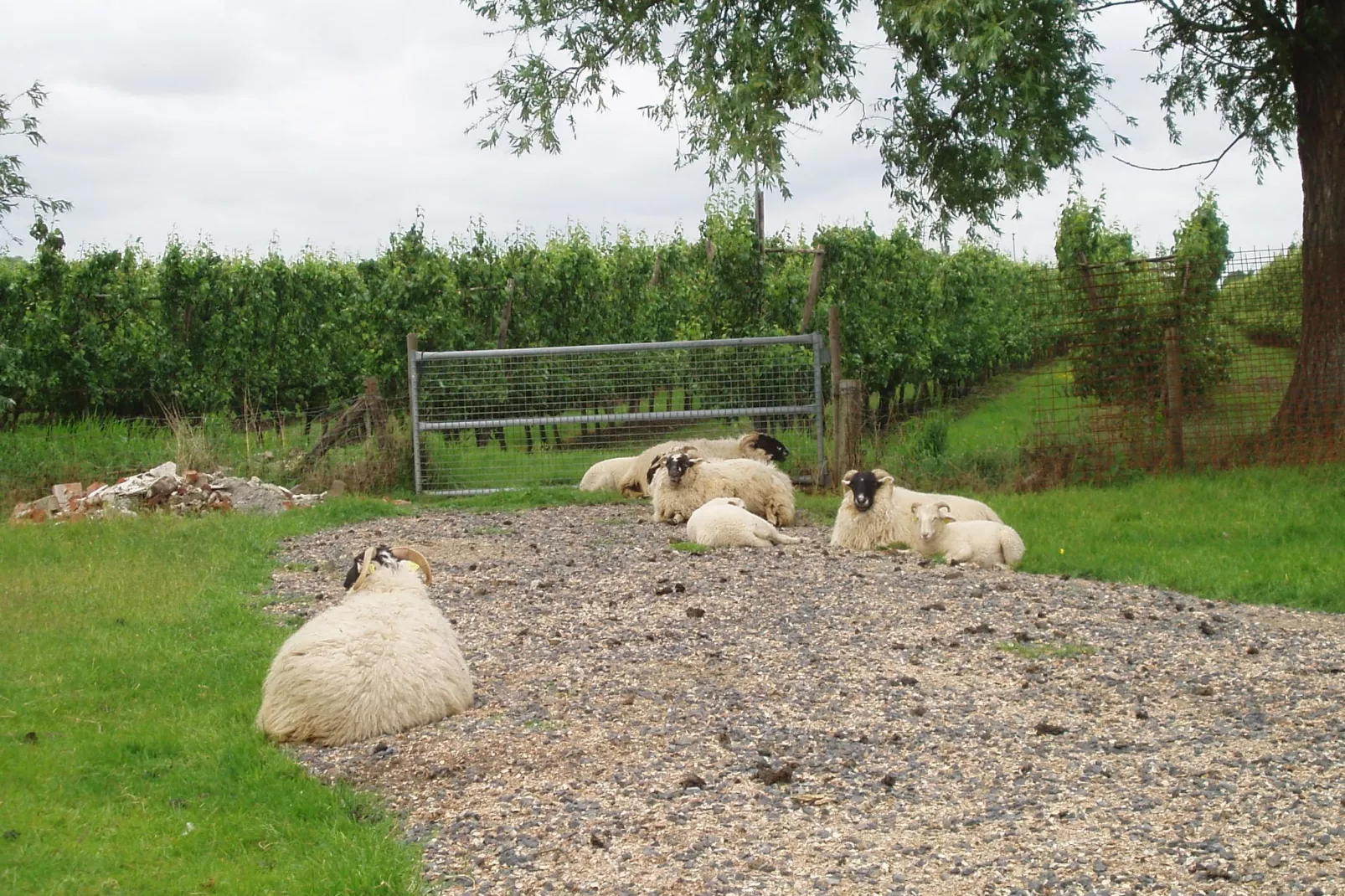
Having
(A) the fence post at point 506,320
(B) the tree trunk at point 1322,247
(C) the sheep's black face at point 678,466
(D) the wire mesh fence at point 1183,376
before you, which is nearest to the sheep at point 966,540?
(C) the sheep's black face at point 678,466

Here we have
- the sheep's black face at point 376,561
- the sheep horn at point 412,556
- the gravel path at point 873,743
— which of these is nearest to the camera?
the gravel path at point 873,743

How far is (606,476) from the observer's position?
54.5 ft

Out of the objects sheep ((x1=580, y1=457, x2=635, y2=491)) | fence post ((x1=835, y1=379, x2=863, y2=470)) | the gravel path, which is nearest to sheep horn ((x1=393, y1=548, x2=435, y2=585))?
the gravel path

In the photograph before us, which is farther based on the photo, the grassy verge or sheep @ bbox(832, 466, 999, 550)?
sheep @ bbox(832, 466, 999, 550)

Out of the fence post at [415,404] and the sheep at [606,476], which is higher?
the fence post at [415,404]

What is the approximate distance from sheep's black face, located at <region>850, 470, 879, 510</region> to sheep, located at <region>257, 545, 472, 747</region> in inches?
213

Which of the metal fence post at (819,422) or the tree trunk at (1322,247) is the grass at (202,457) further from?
the tree trunk at (1322,247)

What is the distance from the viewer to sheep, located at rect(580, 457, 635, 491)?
1656 cm

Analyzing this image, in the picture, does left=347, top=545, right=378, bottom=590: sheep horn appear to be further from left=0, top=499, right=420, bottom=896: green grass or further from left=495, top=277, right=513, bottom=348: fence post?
left=495, top=277, right=513, bottom=348: fence post

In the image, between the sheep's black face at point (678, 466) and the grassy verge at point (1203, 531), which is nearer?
the grassy verge at point (1203, 531)

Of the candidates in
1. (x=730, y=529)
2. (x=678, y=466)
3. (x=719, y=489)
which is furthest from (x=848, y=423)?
(x=730, y=529)

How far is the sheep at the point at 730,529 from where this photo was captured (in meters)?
11.6

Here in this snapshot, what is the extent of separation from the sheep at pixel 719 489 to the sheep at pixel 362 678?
21.9 ft

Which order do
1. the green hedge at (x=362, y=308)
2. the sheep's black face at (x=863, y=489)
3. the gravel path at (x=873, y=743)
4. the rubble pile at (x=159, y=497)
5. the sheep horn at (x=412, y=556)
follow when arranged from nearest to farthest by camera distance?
the gravel path at (x=873, y=743) → the sheep horn at (x=412, y=556) → the sheep's black face at (x=863, y=489) → the rubble pile at (x=159, y=497) → the green hedge at (x=362, y=308)
